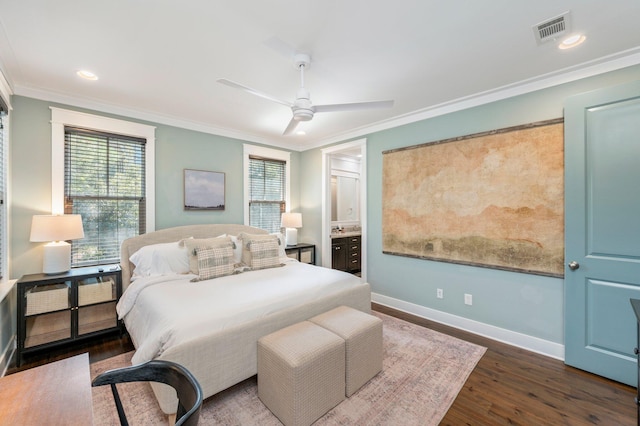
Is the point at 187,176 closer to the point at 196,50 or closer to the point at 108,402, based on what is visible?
the point at 196,50

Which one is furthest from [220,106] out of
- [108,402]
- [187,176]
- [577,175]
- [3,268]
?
[577,175]

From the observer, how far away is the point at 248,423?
1.79 meters

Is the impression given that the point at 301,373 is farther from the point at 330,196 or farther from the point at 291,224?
the point at 330,196

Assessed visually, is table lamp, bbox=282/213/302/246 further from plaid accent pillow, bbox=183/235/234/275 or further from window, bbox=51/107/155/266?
window, bbox=51/107/155/266

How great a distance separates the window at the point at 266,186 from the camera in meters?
4.52

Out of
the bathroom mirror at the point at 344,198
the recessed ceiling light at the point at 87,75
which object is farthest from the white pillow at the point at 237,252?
the bathroom mirror at the point at 344,198

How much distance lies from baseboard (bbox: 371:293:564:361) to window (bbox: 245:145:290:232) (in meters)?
2.35

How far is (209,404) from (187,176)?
2.85 m

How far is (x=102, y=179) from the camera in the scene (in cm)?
320

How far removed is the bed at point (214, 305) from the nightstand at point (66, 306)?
253 millimetres

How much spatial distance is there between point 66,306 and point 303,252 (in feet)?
10.1

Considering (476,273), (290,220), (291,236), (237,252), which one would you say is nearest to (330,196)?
(290,220)

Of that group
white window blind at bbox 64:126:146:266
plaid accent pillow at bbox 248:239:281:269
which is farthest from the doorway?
white window blind at bbox 64:126:146:266

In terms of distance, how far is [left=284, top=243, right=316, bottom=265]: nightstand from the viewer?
454cm
